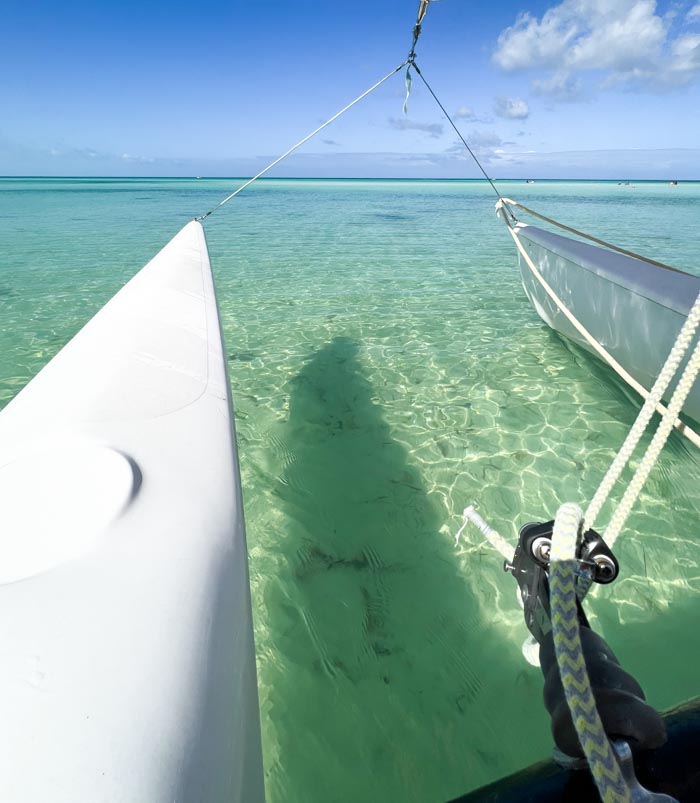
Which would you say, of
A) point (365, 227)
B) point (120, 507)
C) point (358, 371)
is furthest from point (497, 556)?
point (365, 227)

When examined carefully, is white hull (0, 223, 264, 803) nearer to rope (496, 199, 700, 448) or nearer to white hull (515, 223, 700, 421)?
rope (496, 199, 700, 448)

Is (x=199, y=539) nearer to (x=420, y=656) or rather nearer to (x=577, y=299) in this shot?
(x=420, y=656)

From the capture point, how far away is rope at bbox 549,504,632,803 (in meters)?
0.60

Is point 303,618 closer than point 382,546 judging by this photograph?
Yes

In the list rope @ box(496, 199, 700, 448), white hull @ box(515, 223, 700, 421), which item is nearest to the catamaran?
rope @ box(496, 199, 700, 448)

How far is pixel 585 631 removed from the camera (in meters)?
0.92

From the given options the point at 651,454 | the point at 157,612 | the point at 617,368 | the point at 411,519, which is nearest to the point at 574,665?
the point at 651,454

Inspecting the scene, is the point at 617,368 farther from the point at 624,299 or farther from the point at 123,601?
the point at 123,601

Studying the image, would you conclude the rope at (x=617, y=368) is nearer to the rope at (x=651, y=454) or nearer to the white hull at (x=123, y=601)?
the rope at (x=651, y=454)

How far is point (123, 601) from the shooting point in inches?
40.5

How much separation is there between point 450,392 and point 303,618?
2533 mm

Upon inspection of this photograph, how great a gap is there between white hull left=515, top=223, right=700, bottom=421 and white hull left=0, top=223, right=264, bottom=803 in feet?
9.85

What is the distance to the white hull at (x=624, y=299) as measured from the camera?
3104mm

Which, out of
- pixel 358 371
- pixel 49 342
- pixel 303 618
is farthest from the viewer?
pixel 49 342
